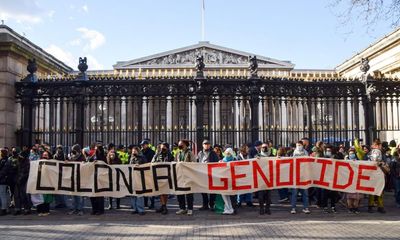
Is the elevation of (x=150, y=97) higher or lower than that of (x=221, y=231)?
higher

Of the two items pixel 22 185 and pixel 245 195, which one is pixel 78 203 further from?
pixel 245 195

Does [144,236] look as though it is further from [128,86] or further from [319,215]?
[128,86]

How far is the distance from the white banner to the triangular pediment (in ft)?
119

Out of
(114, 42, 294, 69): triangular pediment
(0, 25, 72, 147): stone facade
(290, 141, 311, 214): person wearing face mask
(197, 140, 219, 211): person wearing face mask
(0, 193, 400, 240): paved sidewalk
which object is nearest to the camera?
(0, 193, 400, 240): paved sidewalk

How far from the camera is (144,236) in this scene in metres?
8.96

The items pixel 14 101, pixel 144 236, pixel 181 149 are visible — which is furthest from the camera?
pixel 14 101

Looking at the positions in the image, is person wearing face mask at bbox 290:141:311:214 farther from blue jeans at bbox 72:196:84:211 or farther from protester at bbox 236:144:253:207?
blue jeans at bbox 72:196:84:211

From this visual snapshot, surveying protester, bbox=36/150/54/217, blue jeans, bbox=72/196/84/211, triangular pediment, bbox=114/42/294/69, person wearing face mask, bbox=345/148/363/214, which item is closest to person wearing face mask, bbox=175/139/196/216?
blue jeans, bbox=72/196/84/211

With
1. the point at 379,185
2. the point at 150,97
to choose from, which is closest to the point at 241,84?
the point at 150,97

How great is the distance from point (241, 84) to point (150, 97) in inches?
129

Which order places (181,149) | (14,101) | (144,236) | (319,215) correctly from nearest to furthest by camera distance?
(144,236)
(319,215)
(181,149)
(14,101)

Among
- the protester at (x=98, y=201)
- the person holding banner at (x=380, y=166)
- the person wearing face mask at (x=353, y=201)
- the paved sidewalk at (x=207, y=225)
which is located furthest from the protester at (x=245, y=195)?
the protester at (x=98, y=201)

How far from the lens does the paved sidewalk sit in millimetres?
9008

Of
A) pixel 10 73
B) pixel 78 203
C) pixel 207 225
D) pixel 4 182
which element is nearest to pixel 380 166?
pixel 207 225
